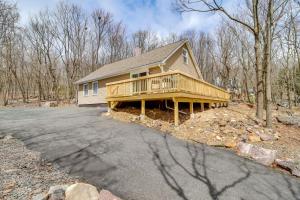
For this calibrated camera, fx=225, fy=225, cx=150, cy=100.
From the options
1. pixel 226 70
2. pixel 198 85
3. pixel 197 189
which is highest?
pixel 226 70

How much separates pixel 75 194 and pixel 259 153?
556cm

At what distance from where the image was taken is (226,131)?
29.6 ft

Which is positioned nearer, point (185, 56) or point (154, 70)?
point (154, 70)

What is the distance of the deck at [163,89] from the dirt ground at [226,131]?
0.68 metres

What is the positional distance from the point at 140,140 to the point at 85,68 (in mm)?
31575

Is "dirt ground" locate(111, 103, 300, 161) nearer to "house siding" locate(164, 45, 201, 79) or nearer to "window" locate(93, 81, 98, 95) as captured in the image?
"house siding" locate(164, 45, 201, 79)

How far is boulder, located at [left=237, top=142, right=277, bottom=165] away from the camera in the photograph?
6.70m

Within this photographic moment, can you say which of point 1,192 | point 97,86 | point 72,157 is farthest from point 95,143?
point 97,86

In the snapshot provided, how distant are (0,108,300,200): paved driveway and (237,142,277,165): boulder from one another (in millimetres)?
449

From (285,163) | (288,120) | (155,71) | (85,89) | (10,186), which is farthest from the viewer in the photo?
(85,89)

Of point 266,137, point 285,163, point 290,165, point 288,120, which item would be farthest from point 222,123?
point 288,120

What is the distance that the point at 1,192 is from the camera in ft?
14.0

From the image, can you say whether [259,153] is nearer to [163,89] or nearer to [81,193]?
[163,89]

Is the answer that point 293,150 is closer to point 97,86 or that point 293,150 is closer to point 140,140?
point 140,140
